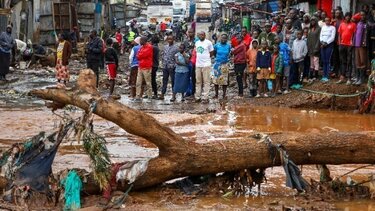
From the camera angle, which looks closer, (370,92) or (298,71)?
(370,92)

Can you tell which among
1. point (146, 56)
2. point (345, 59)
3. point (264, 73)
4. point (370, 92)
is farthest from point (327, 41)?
point (146, 56)

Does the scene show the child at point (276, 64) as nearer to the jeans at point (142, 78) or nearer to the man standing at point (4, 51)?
the jeans at point (142, 78)

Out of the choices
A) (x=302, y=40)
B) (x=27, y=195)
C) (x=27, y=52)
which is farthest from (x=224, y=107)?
(x=27, y=52)

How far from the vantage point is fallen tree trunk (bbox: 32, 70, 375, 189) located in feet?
23.8

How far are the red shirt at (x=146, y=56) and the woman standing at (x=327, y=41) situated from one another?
152 inches

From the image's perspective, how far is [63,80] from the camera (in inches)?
663

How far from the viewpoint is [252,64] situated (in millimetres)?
15992

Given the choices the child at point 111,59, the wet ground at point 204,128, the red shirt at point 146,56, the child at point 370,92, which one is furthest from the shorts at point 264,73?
the child at point 111,59

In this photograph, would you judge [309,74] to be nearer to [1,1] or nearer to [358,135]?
[358,135]

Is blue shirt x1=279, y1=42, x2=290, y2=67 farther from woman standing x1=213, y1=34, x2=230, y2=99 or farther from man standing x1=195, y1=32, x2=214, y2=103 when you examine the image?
man standing x1=195, y1=32, x2=214, y2=103

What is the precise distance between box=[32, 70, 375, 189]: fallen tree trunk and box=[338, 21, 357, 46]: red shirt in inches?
281

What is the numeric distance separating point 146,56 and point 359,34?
4830 millimetres

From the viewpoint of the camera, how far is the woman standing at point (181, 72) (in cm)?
1550

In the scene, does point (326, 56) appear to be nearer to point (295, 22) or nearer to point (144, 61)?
point (295, 22)
